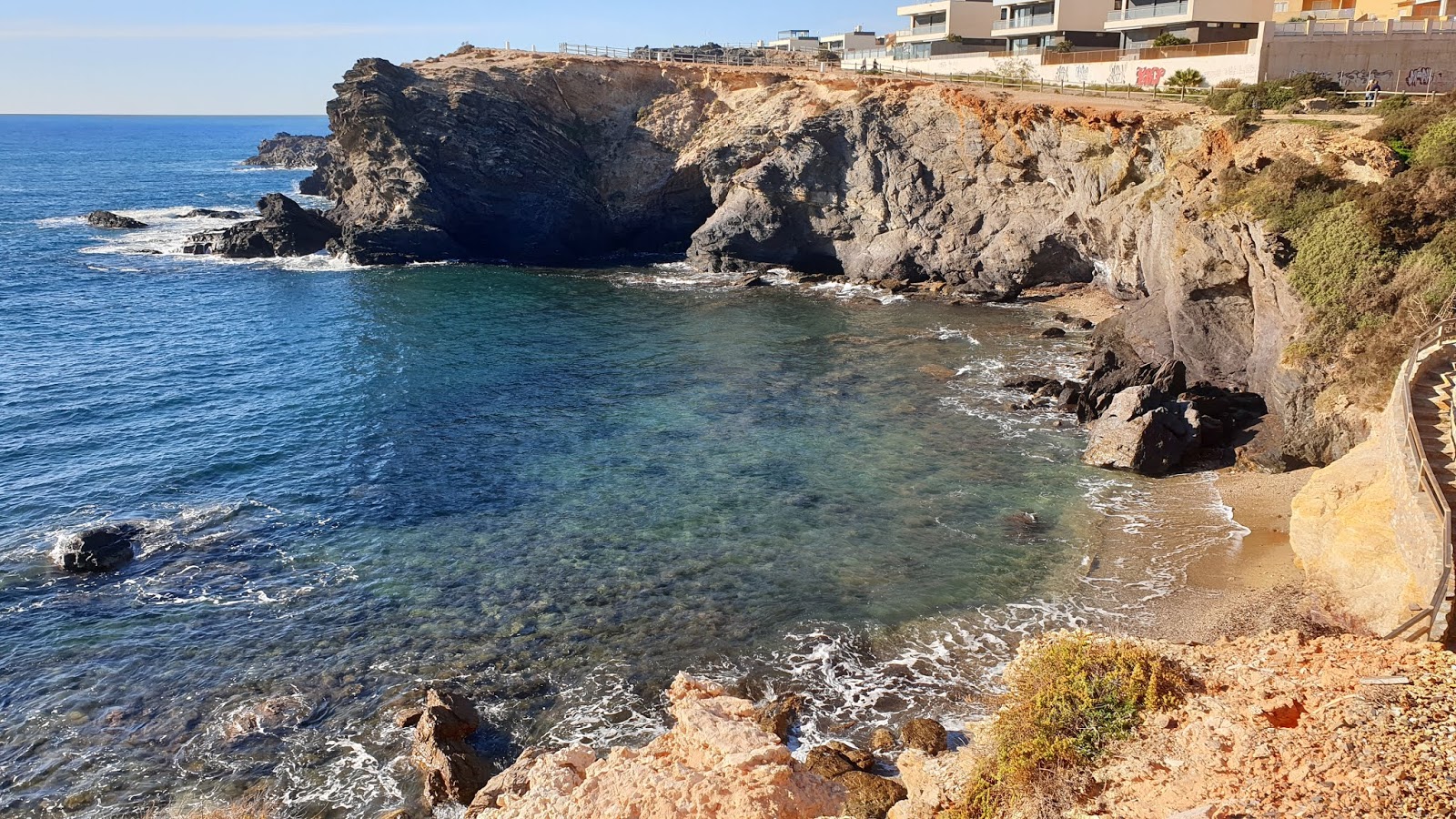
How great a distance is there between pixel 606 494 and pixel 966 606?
11.8m

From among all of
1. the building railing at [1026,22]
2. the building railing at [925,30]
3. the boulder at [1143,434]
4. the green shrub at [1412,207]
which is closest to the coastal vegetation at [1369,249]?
the green shrub at [1412,207]

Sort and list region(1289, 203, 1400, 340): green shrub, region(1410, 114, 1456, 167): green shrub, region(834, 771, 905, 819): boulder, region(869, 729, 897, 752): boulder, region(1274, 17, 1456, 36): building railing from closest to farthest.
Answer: region(834, 771, 905, 819): boulder < region(869, 729, 897, 752): boulder < region(1289, 203, 1400, 340): green shrub < region(1410, 114, 1456, 167): green shrub < region(1274, 17, 1456, 36): building railing

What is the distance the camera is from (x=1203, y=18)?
5497cm

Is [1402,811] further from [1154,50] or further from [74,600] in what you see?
[1154,50]

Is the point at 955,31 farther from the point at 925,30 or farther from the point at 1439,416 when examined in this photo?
the point at 1439,416

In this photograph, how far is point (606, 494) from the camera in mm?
28531

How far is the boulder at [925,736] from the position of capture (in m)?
17.0

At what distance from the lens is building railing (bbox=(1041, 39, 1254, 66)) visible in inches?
1922

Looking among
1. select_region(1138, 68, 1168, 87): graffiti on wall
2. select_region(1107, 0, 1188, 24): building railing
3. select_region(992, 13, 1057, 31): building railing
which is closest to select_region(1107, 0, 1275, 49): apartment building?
select_region(1107, 0, 1188, 24): building railing

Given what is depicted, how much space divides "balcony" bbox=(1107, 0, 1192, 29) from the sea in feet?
79.5

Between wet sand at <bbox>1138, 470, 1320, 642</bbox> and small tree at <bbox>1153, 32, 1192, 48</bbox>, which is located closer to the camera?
wet sand at <bbox>1138, 470, 1320, 642</bbox>

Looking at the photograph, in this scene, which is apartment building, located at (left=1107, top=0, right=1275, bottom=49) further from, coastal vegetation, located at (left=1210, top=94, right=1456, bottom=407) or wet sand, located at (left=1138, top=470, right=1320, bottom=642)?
wet sand, located at (left=1138, top=470, right=1320, bottom=642)

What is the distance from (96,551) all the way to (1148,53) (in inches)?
2231

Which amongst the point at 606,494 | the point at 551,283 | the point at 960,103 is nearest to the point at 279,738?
the point at 606,494
